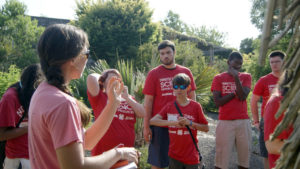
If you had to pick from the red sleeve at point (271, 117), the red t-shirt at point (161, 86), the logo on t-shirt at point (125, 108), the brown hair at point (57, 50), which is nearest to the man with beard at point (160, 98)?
the red t-shirt at point (161, 86)

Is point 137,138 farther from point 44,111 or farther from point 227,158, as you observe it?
point 44,111

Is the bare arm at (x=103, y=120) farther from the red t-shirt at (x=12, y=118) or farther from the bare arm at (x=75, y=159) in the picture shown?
the red t-shirt at (x=12, y=118)

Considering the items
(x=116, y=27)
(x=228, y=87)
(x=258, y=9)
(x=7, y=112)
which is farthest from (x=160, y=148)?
(x=116, y=27)

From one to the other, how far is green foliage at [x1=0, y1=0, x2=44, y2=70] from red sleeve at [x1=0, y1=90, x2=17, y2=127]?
12.6 meters

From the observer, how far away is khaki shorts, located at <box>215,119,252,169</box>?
4555 millimetres

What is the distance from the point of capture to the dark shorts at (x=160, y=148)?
4023mm

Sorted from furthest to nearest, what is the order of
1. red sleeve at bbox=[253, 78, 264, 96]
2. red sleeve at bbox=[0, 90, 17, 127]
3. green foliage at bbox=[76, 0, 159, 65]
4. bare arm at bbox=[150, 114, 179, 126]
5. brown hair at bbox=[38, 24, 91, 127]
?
green foliage at bbox=[76, 0, 159, 65] → red sleeve at bbox=[253, 78, 264, 96] → bare arm at bbox=[150, 114, 179, 126] → red sleeve at bbox=[0, 90, 17, 127] → brown hair at bbox=[38, 24, 91, 127]

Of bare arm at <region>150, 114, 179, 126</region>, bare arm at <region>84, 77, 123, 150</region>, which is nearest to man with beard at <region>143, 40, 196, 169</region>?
bare arm at <region>150, 114, 179, 126</region>

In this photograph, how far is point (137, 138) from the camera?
6.27 meters

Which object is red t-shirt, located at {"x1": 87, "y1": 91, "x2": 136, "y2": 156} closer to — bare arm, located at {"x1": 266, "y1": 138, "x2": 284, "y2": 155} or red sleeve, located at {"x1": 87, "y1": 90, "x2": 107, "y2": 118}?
red sleeve, located at {"x1": 87, "y1": 90, "x2": 107, "y2": 118}

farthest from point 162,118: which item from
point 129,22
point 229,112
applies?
point 129,22

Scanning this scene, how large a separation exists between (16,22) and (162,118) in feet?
57.6

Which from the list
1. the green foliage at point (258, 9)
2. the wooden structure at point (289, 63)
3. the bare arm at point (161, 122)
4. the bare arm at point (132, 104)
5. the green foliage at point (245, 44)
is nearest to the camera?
the wooden structure at point (289, 63)

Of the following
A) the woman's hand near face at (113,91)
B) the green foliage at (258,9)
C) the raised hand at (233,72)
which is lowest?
the woman's hand near face at (113,91)
